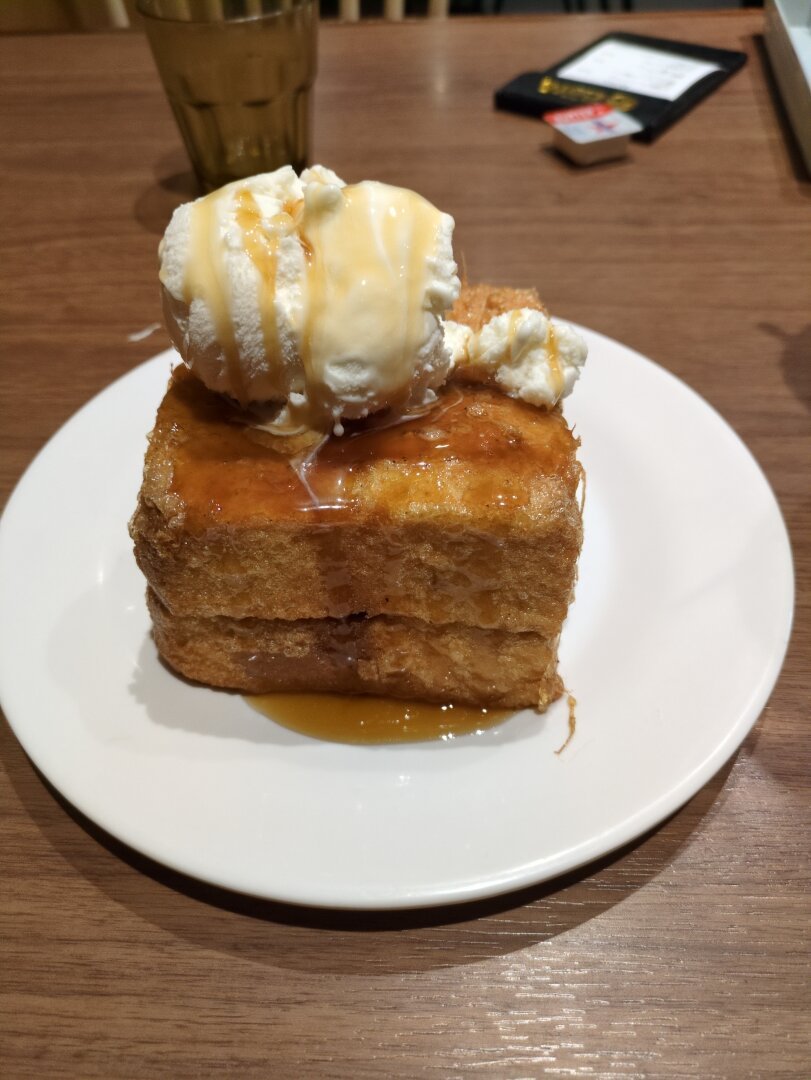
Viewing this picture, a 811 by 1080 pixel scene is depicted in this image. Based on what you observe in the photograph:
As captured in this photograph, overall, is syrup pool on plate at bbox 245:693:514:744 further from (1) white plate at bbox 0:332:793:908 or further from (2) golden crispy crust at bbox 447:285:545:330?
(2) golden crispy crust at bbox 447:285:545:330

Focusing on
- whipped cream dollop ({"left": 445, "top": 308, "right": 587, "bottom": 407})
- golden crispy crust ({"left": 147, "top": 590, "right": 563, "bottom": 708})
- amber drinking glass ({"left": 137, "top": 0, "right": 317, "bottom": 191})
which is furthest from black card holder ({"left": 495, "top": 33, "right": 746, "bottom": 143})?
golden crispy crust ({"left": 147, "top": 590, "right": 563, "bottom": 708})

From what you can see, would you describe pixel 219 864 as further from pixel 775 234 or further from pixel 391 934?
pixel 775 234

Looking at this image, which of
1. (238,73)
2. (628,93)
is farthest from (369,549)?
(628,93)

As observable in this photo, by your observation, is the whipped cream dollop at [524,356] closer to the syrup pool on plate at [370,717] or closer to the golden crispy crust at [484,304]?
the golden crispy crust at [484,304]

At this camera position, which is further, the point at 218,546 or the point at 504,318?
the point at 504,318

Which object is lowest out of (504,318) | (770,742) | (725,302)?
(770,742)

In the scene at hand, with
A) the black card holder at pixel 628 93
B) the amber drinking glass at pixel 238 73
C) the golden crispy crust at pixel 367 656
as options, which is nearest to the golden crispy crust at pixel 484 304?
the golden crispy crust at pixel 367 656

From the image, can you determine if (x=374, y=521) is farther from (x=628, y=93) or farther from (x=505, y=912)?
(x=628, y=93)

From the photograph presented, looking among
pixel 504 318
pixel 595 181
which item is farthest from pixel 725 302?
pixel 504 318
